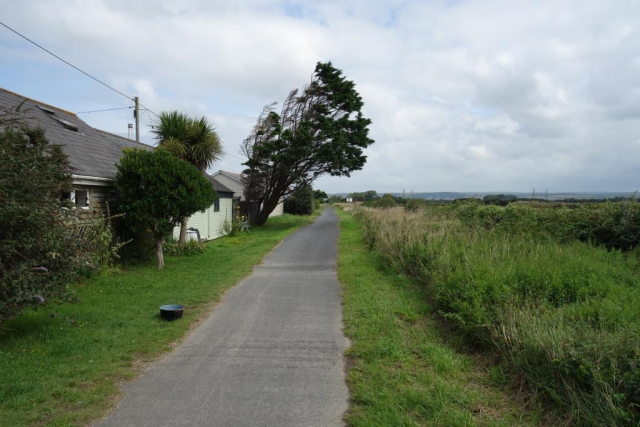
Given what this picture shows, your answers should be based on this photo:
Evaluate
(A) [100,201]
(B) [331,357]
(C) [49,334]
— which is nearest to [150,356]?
(C) [49,334]

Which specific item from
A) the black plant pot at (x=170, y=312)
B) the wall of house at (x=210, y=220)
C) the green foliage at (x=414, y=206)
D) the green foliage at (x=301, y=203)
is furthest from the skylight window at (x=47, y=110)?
the green foliage at (x=301, y=203)

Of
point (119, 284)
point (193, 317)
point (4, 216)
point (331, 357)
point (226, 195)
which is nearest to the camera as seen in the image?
point (4, 216)

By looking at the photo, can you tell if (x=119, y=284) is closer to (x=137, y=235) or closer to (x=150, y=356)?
(x=137, y=235)

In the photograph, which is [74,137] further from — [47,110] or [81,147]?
[47,110]

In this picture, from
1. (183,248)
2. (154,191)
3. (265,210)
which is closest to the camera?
(154,191)

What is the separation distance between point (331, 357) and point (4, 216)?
405 centimetres

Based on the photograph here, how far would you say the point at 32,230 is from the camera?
17.0 ft

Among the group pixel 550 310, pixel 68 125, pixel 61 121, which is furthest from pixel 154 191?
pixel 550 310

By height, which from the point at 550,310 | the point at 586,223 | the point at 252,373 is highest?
the point at 586,223

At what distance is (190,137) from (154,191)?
5.18 m

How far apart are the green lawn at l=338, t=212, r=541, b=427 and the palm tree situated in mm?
9702

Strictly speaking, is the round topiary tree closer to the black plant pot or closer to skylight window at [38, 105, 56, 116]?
the black plant pot

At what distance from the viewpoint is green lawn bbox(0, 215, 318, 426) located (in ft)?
12.6

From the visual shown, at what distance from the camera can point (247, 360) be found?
4980 mm
